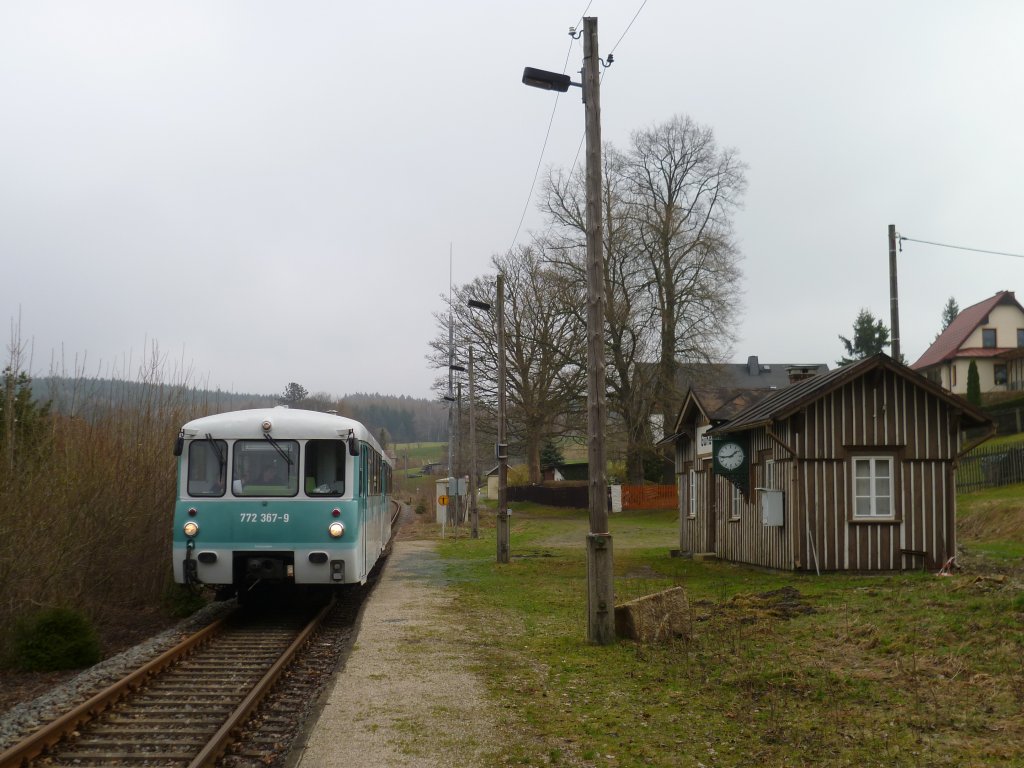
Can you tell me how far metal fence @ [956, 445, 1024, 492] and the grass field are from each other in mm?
17963

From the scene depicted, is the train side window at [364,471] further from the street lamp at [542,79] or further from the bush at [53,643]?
the street lamp at [542,79]

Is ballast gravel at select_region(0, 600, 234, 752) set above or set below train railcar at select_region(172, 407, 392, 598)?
below

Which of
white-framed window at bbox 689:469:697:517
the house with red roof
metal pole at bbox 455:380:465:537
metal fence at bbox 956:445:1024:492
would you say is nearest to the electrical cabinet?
white-framed window at bbox 689:469:697:517

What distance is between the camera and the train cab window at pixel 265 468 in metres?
13.3

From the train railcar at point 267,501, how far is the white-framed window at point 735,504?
10718 mm

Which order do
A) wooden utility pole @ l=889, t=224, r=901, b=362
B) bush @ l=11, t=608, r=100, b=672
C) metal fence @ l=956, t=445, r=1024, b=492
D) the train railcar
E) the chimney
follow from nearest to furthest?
bush @ l=11, t=608, r=100, b=672 → the train railcar → wooden utility pole @ l=889, t=224, r=901, b=362 → the chimney → metal fence @ l=956, t=445, r=1024, b=492

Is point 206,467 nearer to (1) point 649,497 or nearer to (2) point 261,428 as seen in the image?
(2) point 261,428

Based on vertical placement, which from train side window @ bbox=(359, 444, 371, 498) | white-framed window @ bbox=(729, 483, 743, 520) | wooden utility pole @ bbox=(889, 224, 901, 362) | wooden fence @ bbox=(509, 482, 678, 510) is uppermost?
wooden utility pole @ bbox=(889, 224, 901, 362)

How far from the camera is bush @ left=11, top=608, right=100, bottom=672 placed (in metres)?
10.8

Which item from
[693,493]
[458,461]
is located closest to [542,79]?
[693,493]

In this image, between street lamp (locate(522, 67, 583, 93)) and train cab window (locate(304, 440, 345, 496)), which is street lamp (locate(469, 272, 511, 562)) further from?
street lamp (locate(522, 67, 583, 93))

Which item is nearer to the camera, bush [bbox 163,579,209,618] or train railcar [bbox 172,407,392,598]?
train railcar [bbox 172,407,392,598]

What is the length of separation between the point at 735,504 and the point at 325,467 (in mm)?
11648

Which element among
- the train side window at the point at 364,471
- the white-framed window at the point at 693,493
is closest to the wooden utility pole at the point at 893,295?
the white-framed window at the point at 693,493
